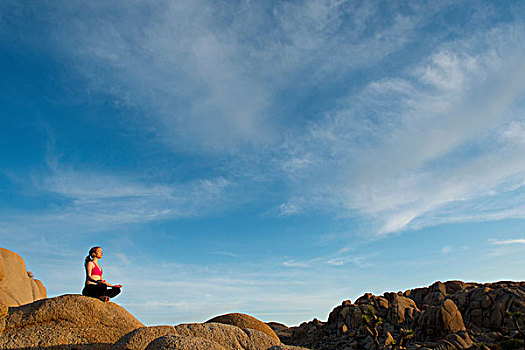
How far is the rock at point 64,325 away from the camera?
10.2m

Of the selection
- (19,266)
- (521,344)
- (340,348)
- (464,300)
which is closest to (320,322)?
(340,348)

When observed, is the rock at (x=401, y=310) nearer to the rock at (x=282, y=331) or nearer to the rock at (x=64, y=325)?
the rock at (x=282, y=331)

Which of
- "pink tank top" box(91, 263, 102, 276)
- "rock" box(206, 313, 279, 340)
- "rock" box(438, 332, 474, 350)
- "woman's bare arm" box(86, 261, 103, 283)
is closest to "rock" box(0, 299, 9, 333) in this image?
"woman's bare arm" box(86, 261, 103, 283)

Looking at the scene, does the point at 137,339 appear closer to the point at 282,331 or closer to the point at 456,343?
the point at 456,343

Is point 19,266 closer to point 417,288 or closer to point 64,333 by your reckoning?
point 64,333

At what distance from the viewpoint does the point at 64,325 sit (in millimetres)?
10656

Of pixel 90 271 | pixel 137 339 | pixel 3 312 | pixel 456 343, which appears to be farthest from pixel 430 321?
pixel 3 312

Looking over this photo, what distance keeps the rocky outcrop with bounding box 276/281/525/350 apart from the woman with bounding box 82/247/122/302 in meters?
26.9

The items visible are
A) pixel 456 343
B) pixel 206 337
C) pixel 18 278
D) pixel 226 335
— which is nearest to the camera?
pixel 206 337

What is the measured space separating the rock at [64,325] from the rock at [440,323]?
39.6 m

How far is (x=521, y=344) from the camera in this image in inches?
1291

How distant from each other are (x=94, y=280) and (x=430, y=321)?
41553mm

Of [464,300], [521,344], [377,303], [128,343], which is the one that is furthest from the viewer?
[377,303]

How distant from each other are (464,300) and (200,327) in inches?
1767
